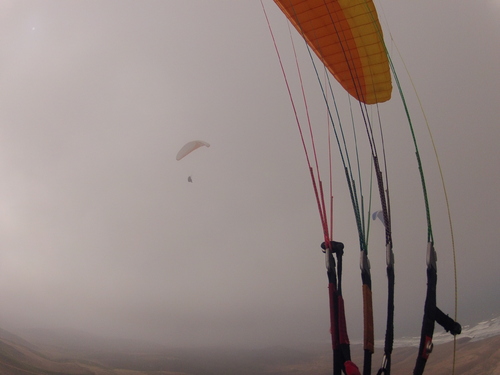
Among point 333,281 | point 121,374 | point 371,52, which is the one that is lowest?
point 121,374

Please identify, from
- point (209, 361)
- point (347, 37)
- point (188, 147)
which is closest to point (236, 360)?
point (209, 361)

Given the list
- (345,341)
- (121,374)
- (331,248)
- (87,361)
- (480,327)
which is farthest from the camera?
(480,327)

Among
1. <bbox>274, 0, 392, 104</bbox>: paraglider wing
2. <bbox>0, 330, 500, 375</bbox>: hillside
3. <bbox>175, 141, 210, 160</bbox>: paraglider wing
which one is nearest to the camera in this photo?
<bbox>274, 0, 392, 104</bbox>: paraglider wing

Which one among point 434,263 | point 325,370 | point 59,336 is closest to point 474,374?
point 325,370

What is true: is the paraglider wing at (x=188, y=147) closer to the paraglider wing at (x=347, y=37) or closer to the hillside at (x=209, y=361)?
the paraglider wing at (x=347, y=37)

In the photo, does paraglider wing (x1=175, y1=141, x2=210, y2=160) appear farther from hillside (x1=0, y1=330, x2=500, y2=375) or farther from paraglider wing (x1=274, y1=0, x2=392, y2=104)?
hillside (x1=0, y1=330, x2=500, y2=375)

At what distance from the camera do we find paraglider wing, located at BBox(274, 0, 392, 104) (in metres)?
5.84

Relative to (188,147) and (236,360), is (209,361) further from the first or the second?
(188,147)

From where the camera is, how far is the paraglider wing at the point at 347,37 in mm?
5840

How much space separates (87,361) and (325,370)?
40182 millimetres

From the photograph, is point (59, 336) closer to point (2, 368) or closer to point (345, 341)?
point (2, 368)

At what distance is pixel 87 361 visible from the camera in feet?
143

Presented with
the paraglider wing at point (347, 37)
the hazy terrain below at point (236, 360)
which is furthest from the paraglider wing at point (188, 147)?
the hazy terrain below at point (236, 360)

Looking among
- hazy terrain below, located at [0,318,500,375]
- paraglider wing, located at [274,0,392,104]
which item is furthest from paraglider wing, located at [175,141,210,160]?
hazy terrain below, located at [0,318,500,375]
